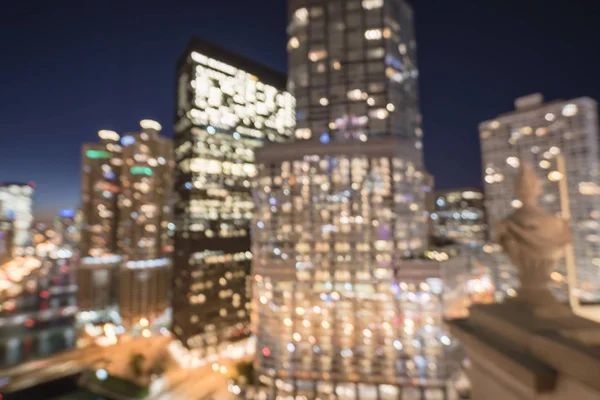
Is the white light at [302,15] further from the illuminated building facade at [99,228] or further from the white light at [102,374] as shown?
the illuminated building facade at [99,228]

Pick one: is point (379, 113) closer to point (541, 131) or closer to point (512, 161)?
point (541, 131)

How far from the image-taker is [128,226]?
60344mm

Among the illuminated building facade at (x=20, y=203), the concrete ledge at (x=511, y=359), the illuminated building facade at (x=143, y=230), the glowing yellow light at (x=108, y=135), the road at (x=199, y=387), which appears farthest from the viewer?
the illuminated building facade at (x=20, y=203)

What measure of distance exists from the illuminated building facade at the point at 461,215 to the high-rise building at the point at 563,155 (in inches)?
555

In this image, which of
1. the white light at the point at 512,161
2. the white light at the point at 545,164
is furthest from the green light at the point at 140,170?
the white light at the point at 545,164

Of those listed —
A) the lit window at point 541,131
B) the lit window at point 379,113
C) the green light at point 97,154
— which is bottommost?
the lit window at point 379,113

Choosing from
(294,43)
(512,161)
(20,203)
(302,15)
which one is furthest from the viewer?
(20,203)

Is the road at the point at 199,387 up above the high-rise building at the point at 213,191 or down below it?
below

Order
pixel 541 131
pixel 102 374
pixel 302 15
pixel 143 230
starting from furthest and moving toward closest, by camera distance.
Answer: pixel 143 230 < pixel 541 131 < pixel 102 374 < pixel 302 15

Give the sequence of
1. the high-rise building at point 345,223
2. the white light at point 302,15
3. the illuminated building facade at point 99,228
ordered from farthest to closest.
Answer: the illuminated building facade at point 99,228
the white light at point 302,15
the high-rise building at point 345,223

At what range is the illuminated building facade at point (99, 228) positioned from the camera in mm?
61219

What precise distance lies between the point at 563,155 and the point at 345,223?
3232cm

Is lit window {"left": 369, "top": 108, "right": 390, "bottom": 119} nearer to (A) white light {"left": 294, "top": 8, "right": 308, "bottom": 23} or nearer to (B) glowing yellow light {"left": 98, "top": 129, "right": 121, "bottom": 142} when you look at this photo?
(A) white light {"left": 294, "top": 8, "right": 308, "bottom": 23}

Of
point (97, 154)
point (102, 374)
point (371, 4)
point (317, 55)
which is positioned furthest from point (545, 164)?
A: point (97, 154)
